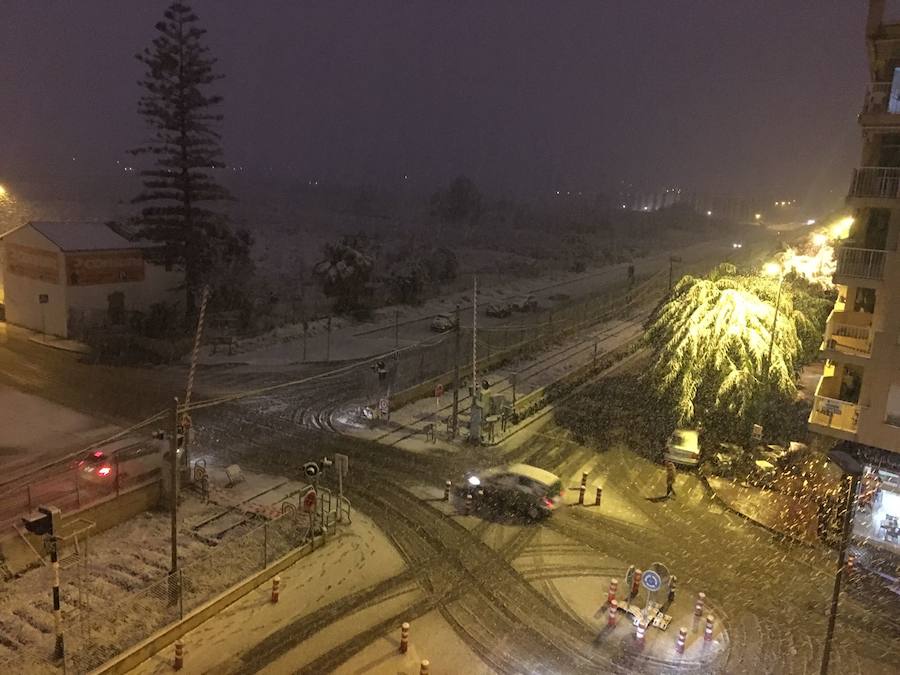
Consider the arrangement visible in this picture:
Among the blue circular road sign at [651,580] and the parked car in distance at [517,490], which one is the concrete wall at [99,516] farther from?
the blue circular road sign at [651,580]

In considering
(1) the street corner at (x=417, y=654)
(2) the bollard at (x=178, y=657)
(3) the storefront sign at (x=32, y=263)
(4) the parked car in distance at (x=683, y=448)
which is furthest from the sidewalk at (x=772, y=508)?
(3) the storefront sign at (x=32, y=263)

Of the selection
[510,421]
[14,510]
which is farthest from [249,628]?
[510,421]

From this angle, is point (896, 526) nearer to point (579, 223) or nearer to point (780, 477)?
point (780, 477)

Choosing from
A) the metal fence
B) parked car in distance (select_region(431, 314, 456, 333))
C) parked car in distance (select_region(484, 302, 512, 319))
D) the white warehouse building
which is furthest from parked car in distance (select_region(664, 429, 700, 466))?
the white warehouse building

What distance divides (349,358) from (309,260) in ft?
124

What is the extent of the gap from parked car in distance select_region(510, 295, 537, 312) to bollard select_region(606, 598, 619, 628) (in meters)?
34.7

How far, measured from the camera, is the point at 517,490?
1716 centimetres

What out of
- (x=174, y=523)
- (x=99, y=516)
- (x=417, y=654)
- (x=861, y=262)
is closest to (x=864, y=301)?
(x=861, y=262)

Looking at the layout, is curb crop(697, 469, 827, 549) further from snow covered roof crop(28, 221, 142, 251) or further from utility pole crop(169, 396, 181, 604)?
snow covered roof crop(28, 221, 142, 251)

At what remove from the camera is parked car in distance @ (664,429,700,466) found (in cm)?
2094

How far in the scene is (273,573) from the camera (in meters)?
13.8

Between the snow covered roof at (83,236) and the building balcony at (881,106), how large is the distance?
3225 cm

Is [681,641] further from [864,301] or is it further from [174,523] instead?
[864,301]

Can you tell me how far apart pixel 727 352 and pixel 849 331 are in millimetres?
3505
